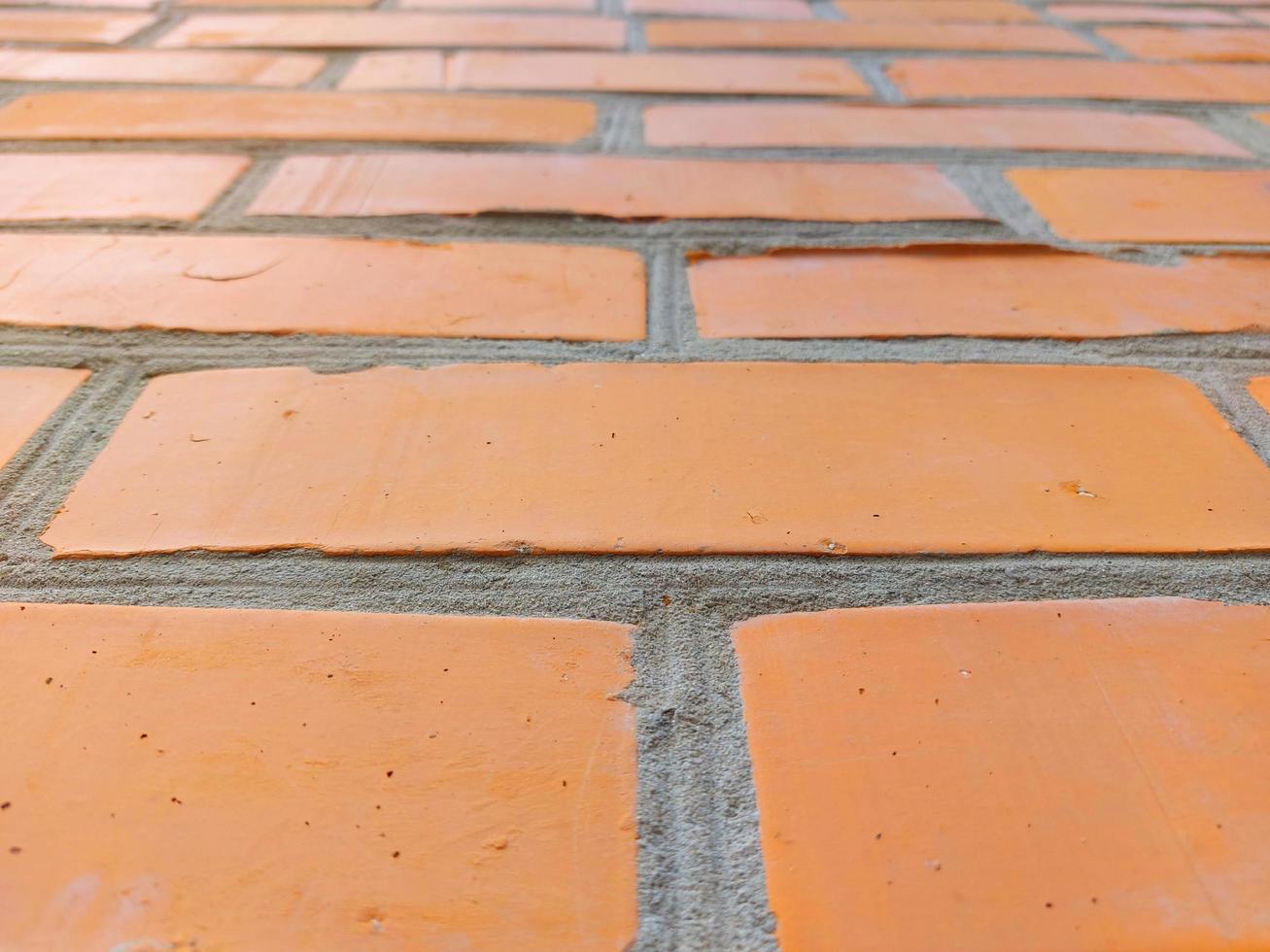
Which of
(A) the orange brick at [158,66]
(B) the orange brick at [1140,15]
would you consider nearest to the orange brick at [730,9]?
(B) the orange brick at [1140,15]

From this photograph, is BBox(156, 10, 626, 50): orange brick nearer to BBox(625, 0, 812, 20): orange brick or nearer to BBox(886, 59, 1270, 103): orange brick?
BBox(625, 0, 812, 20): orange brick

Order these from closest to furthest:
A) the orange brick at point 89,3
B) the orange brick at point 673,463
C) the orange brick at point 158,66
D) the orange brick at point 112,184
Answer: the orange brick at point 673,463, the orange brick at point 112,184, the orange brick at point 158,66, the orange brick at point 89,3

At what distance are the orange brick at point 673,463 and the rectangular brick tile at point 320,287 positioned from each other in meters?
0.05

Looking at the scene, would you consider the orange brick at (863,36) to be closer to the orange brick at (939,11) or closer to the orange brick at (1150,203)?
the orange brick at (939,11)

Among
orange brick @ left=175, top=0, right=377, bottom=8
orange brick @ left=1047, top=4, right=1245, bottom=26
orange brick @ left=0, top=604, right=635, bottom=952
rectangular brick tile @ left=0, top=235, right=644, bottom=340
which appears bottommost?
orange brick @ left=0, top=604, right=635, bottom=952

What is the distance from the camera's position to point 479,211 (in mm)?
717

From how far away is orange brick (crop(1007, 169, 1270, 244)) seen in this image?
2.34 feet

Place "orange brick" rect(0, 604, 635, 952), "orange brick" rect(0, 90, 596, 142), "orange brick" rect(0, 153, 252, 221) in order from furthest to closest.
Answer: "orange brick" rect(0, 90, 596, 142) < "orange brick" rect(0, 153, 252, 221) < "orange brick" rect(0, 604, 635, 952)

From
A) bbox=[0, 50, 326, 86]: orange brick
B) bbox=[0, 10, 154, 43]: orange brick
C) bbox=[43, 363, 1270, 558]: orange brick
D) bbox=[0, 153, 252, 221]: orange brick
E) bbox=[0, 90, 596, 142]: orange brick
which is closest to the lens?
bbox=[43, 363, 1270, 558]: orange brick

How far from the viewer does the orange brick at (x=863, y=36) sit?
1.09 meters

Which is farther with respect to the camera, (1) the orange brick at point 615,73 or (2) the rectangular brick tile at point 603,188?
(1) the orange brick at point 615,73

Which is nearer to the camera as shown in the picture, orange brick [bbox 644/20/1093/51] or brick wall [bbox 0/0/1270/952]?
brick wall [bbox 0/0/1270/952]

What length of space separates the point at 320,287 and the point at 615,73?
519 millimetres

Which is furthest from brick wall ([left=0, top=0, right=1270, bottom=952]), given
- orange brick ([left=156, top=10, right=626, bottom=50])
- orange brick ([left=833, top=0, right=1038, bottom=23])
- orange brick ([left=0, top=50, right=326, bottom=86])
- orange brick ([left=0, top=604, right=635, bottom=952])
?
→ orange brick ([left=833, top=0, right=1038, bottom=23])
